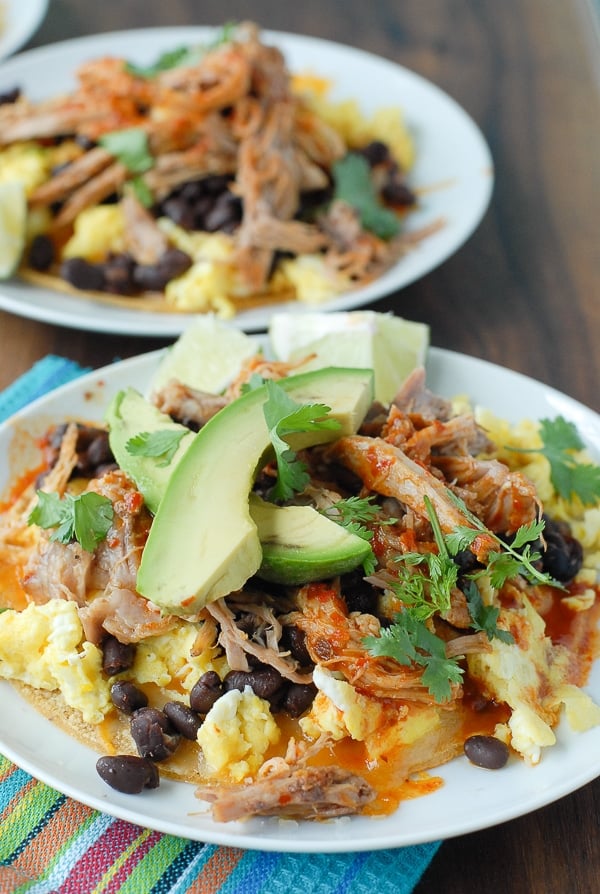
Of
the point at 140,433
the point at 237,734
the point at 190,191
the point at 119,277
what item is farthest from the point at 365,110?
the point at 237,734

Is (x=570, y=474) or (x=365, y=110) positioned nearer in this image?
(x=570, y=474)

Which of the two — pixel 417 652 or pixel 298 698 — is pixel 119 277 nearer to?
pixel 298 698

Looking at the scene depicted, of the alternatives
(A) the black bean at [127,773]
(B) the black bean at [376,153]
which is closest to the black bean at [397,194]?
(B) the black bean at [376,153]

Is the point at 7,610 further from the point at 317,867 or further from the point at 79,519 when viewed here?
the point at 317,867

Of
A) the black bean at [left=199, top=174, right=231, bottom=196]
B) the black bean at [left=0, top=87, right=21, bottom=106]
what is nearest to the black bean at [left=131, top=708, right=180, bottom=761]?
the black bean at [left=199, top=174, right=231, bottom=196]

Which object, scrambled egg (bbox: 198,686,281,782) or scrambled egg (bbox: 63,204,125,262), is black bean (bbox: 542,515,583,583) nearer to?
scrambled egg (bbox: 198,686,281,782)

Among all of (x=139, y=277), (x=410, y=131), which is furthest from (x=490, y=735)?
(x=410, y=131)

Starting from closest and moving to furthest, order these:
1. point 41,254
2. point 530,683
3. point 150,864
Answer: point 150,864 < point 530,683 < point 41,254
